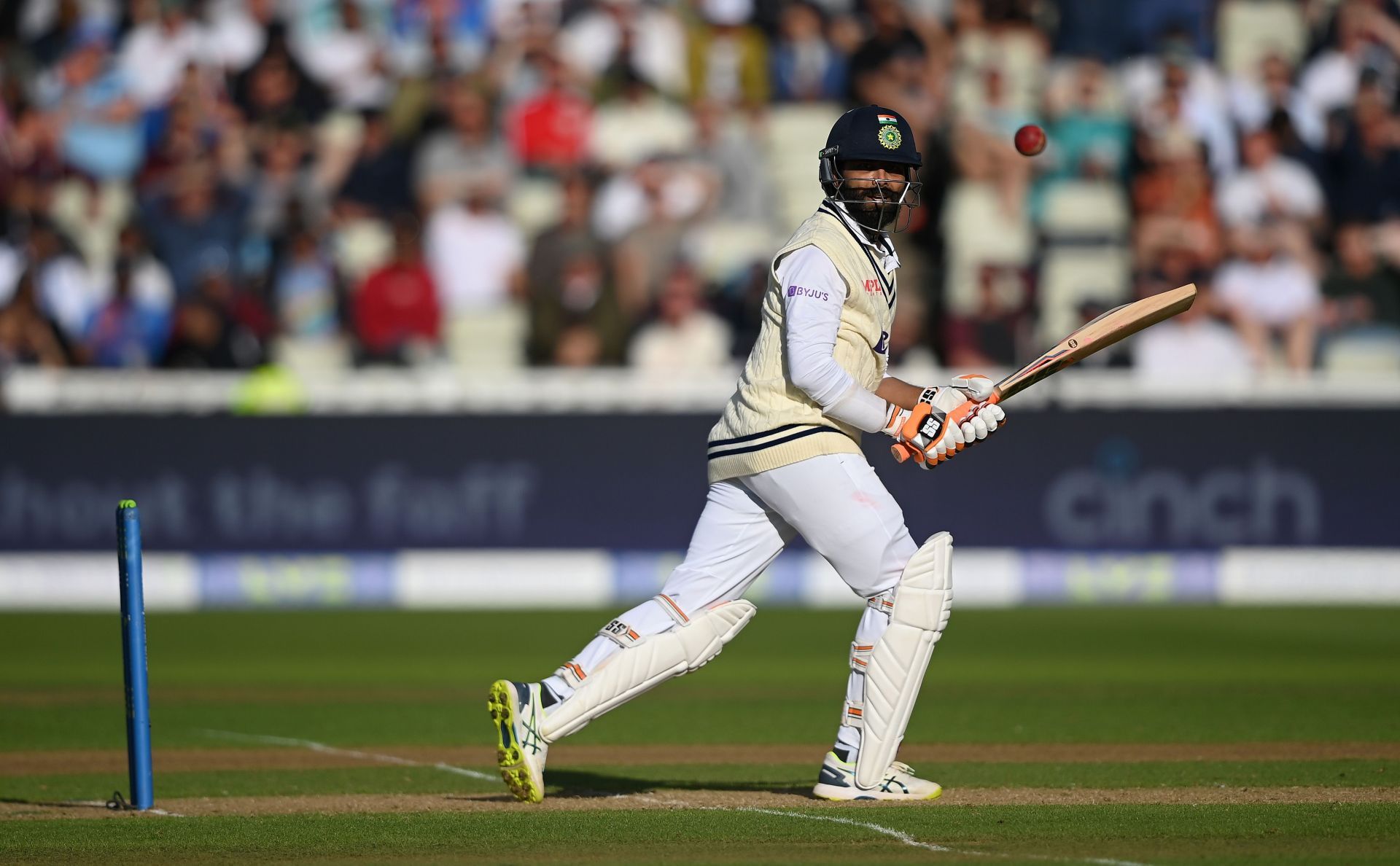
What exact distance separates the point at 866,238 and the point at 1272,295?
7.95 m

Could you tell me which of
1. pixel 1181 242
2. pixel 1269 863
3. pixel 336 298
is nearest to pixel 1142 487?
pixel 1181 242

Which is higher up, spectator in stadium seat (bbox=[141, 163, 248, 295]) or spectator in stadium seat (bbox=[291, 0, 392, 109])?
spectator in stadium seat (bbox=[291, 0, 392, 109])

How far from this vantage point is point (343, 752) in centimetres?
741

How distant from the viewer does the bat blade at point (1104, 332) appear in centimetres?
571

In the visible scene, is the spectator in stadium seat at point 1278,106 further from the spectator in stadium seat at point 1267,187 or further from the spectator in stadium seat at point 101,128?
the spectator in stadium seat at point 101,128

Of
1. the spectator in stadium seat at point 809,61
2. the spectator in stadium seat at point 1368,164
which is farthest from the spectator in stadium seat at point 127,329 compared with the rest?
the spectator in stadium seat at point 1368,164

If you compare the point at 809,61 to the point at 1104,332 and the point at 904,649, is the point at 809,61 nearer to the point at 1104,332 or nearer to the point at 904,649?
the point at 1104,332

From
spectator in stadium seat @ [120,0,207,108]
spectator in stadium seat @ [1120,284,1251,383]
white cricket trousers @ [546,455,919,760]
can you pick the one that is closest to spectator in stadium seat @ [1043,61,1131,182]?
spectator in stadium seat @ [1120,284,1251,383]

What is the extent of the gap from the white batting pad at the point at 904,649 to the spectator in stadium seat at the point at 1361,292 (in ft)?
26.4

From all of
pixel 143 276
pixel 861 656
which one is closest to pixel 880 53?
pixel 143 276

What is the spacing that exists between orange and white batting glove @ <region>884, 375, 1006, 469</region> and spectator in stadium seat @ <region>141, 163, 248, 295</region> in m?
8.75

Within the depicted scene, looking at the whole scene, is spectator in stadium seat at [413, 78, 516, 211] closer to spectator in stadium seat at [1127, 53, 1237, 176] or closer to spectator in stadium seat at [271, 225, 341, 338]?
spectator in stadium seat at [271, 225, 341, 338]

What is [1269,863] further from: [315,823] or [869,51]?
[869,51]

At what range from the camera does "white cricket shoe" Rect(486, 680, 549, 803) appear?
547cm
